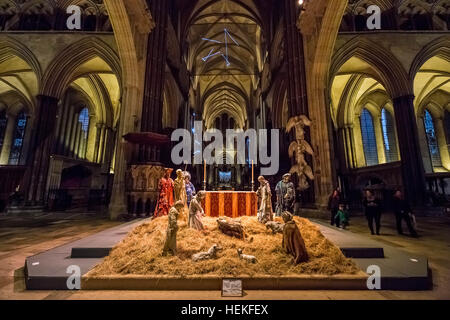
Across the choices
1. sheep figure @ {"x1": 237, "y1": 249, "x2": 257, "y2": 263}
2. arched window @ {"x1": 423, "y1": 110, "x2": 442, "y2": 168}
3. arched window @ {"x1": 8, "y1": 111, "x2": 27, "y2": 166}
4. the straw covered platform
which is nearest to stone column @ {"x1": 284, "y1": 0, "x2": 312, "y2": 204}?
the straw covered platform

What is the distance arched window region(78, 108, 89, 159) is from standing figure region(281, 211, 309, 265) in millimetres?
20566

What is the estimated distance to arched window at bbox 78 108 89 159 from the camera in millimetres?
17906

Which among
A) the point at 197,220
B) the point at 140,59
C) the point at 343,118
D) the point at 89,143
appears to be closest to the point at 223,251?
the point at 197,220

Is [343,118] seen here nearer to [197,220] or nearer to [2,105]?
[197,220]

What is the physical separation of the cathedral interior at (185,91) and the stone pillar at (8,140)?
84mm

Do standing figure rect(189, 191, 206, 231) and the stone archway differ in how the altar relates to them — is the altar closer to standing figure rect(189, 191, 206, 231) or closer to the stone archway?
standing figure rect(189, 191, 206, 231)

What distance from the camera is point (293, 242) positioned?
2.80 metres

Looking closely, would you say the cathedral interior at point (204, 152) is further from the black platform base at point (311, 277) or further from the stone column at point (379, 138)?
the stone column at point (379, 138)

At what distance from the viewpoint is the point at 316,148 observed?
27.5 feet

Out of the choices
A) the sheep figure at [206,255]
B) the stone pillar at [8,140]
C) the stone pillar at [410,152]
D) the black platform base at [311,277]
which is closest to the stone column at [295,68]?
the black platform base at [311,277]

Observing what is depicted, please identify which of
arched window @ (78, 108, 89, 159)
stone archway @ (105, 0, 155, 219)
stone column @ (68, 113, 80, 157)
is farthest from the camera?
arched window @ (78, 108, 89, 159)

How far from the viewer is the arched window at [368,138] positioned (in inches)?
653

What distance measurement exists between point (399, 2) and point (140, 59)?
15.7m

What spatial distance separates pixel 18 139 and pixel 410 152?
28.1m
